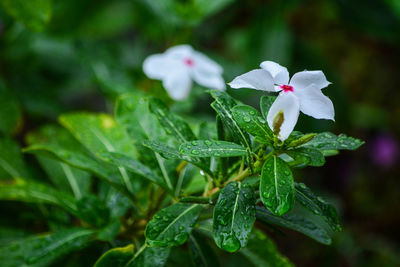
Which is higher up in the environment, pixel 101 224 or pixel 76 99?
pixel 101 224

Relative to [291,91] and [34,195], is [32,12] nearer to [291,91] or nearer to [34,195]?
Answer: [34,195]

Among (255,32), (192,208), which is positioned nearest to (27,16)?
(192,208)

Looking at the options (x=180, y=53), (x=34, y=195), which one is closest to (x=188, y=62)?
(x=180, y=53)

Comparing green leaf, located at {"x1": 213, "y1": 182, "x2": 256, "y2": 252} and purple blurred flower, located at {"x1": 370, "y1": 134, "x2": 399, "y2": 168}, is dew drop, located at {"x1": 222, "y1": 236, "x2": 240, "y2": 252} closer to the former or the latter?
green leaf, located at {"x1": 213, "y1": 182, "x2": 256, "y2": 252}

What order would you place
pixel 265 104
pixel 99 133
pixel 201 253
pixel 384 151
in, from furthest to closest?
pixel 384 151 < pixel 99 133 < pixel 201 253 < pixel 265 104

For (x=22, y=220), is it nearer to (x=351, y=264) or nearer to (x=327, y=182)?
(x=351, y=264)

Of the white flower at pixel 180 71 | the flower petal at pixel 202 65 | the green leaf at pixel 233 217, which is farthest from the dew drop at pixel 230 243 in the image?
the flower petal at pixel 202 65
